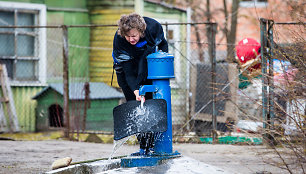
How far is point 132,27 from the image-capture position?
497 cm

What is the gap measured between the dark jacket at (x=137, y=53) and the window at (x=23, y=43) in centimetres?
756

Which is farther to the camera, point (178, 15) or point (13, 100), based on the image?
point (178, 15)

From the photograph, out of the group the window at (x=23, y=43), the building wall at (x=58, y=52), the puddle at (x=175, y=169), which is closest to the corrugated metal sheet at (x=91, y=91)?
the building wall at (x=58, y=52)

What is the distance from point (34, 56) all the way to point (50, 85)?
43.8 inches

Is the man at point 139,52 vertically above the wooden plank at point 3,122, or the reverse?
the man at point 139,52

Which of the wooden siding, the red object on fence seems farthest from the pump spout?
the wooden siding

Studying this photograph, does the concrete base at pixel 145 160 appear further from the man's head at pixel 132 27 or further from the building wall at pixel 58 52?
the building wall at pixel 58 52

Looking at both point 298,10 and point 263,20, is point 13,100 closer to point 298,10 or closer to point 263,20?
point 263,20

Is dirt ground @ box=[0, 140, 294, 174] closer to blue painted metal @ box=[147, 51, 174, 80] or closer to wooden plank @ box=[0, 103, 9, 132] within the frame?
blue painted metal @ box=[147, 51, 174, 80]

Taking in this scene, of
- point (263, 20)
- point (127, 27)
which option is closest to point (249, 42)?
point (263, 20)

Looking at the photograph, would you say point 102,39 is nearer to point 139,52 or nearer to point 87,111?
point 87,111

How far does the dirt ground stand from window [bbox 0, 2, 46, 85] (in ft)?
11.7

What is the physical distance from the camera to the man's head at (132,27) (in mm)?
4969

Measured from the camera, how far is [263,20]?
8242mm
